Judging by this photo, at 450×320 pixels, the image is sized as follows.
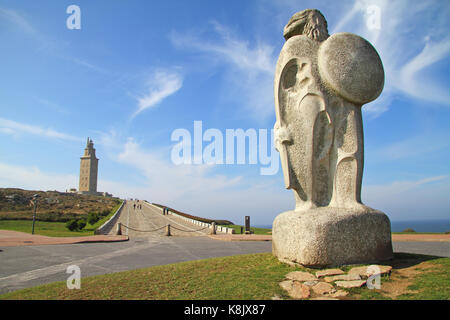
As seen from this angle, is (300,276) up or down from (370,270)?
down

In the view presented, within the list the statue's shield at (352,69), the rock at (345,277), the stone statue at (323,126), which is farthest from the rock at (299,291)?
the statue's shield at (352,69)

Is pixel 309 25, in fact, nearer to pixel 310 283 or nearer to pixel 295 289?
pixel 310 283

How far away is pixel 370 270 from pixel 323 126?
2.81 metres

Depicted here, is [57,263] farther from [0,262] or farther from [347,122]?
[347,122]

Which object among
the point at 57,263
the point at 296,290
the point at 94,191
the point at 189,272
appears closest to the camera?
the point at 296,290

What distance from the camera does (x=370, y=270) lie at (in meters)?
4.72

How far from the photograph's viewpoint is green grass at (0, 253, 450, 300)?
4.14 m

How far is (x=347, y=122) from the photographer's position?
240 inches

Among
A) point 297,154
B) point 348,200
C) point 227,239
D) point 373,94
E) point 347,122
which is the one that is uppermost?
point 373,94

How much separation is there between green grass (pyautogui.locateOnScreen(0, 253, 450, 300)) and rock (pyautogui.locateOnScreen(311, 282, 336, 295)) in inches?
10.2

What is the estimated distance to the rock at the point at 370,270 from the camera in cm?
Result: 461

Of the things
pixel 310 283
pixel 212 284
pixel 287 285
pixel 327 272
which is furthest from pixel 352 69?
pixel 212 284
